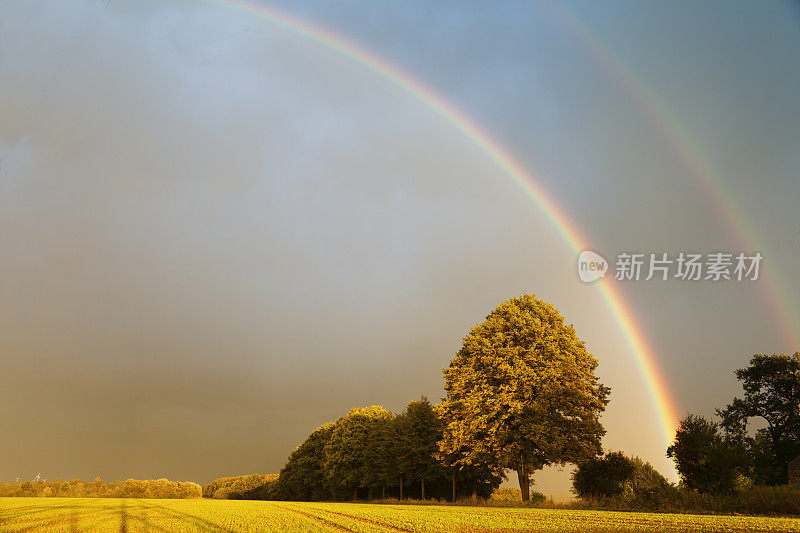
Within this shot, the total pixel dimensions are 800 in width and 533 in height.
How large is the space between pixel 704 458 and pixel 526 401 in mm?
12462

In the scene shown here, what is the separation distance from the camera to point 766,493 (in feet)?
84.8

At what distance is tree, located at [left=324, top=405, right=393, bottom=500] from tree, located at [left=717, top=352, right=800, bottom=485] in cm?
4602

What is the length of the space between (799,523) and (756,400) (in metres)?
57.6

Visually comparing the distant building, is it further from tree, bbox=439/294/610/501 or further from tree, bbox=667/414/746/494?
tree, bbox=439/294/610/501

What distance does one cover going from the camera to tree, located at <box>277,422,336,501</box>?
96.9m

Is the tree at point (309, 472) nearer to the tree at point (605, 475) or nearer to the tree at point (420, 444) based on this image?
the tree at point (420, 444)

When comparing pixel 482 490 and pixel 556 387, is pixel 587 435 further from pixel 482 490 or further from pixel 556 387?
pixel 482 490

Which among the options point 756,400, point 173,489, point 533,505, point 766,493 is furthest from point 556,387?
point 173,489

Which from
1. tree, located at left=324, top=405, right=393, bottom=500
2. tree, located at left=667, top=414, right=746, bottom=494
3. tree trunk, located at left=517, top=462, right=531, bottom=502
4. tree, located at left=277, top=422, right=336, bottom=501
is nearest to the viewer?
tree, located at left=667, top=414, right=746, bottom=494

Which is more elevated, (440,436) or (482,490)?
(440,436)

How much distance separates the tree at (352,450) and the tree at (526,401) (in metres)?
34.5

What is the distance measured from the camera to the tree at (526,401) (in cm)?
3709

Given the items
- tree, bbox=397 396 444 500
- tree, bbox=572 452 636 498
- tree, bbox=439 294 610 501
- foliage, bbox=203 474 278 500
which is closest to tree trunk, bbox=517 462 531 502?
tree, bbox=439 294 610 501

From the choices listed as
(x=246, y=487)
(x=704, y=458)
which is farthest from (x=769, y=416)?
(x=246, y=487)
